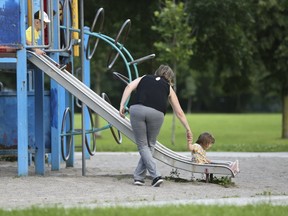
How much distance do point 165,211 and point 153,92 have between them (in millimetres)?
3249

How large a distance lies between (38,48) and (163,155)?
2571 millimetres

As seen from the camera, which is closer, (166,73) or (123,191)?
(123,191)

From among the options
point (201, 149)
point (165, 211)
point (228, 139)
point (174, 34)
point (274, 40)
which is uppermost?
point (274, 40)

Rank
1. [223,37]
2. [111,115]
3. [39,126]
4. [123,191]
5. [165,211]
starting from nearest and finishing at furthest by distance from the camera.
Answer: [165,211]
[123,191]
[111,115]
[39,126]
[223,37]

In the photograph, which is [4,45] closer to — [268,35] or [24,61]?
[24,61]

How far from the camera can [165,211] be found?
7.49 m

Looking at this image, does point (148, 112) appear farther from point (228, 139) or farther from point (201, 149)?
point (228, 139)

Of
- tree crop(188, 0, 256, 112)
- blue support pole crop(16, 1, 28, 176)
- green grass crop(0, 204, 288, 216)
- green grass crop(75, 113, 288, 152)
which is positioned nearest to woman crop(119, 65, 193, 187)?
blue support pole crop(16, 1, 28, 176)

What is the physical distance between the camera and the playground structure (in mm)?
11234

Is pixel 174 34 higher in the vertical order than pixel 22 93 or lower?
higher

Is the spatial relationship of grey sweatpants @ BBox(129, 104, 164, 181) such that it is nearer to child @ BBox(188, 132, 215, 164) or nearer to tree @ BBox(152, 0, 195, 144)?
child @ BBox(188, 132, 215, 164)

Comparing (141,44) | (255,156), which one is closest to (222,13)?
(141,44)

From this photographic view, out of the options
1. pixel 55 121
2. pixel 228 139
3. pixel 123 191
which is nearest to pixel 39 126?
pixel 55 121

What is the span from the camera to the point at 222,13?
2530cm
